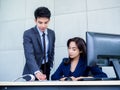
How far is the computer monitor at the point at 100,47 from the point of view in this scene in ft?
5.95

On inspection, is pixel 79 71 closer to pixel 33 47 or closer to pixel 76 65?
pixel 76 65

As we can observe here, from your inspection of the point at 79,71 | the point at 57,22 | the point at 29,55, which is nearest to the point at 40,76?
the point at 29,55

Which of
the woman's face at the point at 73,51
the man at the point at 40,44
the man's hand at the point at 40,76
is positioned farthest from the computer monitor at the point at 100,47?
the man at the point at 40,44

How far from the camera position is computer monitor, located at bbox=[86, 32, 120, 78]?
1.81m

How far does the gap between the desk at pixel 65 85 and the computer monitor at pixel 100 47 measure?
185 mm

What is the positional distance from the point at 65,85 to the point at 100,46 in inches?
14.9

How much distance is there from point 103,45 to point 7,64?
107 inches

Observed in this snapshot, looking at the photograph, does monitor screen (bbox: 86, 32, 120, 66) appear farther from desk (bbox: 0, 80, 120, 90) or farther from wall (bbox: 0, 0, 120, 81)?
wall (bbox: 0, 0, 120, 81)

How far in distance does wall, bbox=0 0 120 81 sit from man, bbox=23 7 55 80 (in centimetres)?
91

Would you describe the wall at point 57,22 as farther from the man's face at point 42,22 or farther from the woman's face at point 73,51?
the man's face at point 42,22

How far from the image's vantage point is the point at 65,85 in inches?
68.0

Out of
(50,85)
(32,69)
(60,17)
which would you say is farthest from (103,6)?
(50,85)

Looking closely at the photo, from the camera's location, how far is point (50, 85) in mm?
1754

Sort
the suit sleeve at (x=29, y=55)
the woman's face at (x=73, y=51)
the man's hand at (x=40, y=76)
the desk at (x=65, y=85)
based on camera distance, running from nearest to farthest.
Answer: the desk at (x=65, y=85), the man's hand at (x=40, y=76), the suit sleeve at (x=29, y=55), the woman's face at (x=73, y=51)
